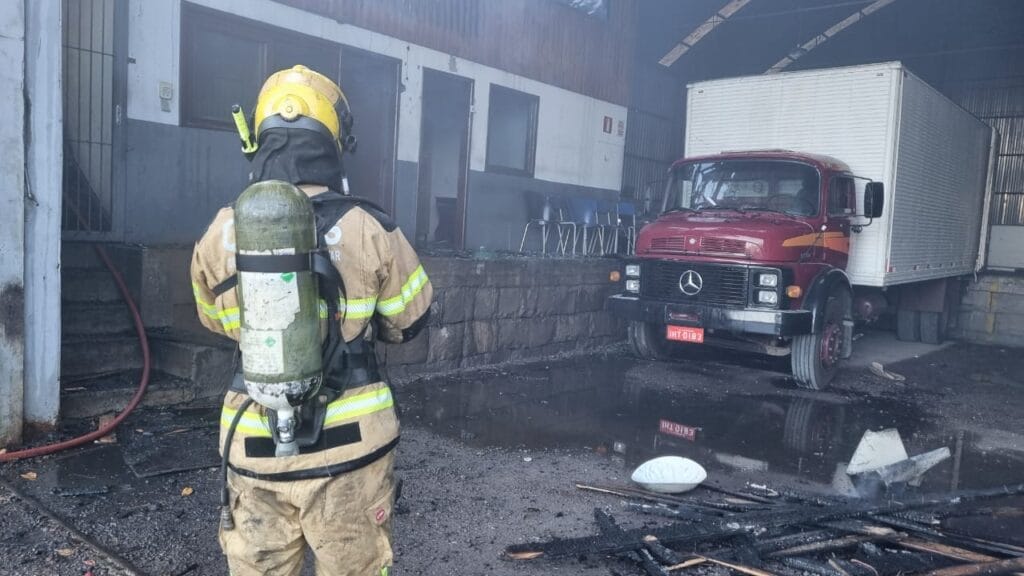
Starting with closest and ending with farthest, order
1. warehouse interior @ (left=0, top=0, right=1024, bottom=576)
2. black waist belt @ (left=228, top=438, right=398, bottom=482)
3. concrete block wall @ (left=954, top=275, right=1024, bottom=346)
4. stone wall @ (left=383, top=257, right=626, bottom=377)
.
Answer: black waist belt @ (left=228, top=438, right=398, bottom=482) < warehouse interior @ (left=0, top=0, right=1024, bottom=576) < stone wall @ (left=383, top=257, right=626, bottom=377) < concrete block wall @ (left=954, top=275, right=1024, bottom=346)

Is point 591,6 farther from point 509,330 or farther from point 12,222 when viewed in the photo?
point 12,222

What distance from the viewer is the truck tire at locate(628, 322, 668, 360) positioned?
887cm

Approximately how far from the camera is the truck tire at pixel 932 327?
11516mm

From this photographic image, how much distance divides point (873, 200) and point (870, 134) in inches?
38.0

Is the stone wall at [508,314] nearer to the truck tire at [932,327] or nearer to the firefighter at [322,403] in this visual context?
the firefighter at [322,403]

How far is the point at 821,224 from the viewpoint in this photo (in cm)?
758

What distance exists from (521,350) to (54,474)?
17.0ft

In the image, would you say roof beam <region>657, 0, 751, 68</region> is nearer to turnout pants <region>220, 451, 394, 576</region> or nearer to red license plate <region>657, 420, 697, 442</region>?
red license plate <region>657, 420, 697, 442</region>

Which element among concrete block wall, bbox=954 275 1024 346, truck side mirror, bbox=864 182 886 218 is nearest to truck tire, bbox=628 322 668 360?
truck side mirror, bbox=864 182 886 218

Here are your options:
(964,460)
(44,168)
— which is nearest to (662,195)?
(964,460)

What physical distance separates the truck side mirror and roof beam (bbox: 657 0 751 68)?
838 cm

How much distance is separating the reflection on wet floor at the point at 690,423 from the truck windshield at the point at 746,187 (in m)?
1.99

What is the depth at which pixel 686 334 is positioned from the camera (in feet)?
25.0

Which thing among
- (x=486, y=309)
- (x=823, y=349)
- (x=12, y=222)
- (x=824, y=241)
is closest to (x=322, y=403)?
(x=12, y=222)
